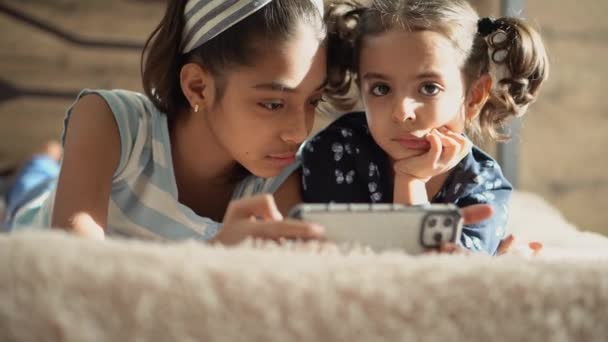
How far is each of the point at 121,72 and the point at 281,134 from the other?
120 cm

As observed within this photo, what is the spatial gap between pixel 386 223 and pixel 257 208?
0.11 m

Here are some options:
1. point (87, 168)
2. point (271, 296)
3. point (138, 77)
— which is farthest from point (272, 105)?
point (138, 77)

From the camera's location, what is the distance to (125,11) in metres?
1.96

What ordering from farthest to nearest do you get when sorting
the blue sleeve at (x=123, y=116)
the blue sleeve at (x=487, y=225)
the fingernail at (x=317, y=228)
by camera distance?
the blue sleeve at (x=123, y=116), the blue sleeve at (x=487, y=225), the fingernail at (x=317, y=228)

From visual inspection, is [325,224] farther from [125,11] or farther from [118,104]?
[125,11]

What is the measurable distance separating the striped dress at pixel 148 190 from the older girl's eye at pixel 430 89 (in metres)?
0.26

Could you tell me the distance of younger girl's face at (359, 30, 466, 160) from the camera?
34.8 inches

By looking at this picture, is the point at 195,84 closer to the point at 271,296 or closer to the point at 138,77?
the point at 271,296

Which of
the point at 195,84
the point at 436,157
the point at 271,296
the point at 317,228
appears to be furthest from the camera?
the point at 195,84

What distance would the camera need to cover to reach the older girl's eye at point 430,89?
89 centimetres

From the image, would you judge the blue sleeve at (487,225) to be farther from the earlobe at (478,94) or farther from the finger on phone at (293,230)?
the finger on phone at (293,230)

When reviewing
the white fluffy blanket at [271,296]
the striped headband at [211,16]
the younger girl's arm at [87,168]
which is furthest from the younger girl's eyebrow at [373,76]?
the white fluffy blanket at [271,296]

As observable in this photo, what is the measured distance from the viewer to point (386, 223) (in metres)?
0.57

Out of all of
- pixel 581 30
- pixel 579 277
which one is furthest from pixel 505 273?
pixel 581 30
